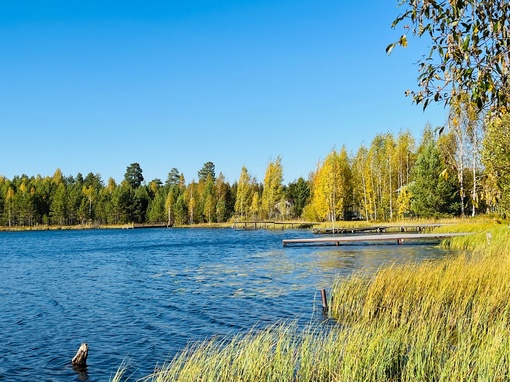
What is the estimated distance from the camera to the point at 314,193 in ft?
296

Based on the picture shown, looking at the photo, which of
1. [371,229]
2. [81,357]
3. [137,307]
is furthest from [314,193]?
[81,357]

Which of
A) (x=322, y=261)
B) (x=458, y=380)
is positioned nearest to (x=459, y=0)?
(x=458, y=380)

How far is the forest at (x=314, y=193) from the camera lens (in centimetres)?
6238

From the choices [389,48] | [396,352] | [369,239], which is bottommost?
[369,239]

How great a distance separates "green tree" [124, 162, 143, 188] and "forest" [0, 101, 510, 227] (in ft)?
1.60

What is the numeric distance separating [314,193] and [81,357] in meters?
80.2

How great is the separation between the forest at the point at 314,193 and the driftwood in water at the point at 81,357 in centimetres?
2426

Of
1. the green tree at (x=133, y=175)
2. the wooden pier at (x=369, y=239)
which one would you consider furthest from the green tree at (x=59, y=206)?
the wooden pier at (x=369, y=239)

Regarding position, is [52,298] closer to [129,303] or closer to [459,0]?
[129,303]

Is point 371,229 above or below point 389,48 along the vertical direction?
below

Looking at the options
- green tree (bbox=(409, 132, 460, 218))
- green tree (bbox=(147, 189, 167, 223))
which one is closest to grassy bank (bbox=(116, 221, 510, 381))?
green tree (bbox=(409, 132, 460, 218))

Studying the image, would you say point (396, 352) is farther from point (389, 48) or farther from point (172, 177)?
point (172, 177)

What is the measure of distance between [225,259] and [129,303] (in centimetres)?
1806

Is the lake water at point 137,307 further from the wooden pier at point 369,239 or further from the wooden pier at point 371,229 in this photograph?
the wooden pier at point 371,229
